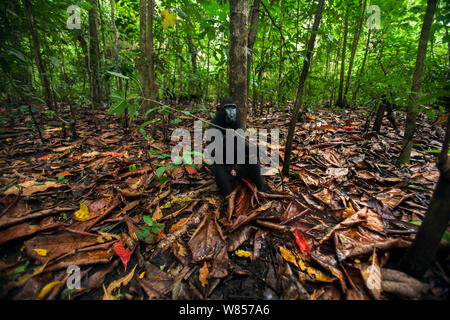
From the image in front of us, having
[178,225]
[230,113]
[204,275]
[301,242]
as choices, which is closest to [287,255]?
[301,242]

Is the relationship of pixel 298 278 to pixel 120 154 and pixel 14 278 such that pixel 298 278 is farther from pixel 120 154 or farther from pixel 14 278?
pixel 120 154

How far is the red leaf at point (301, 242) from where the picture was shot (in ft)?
5.35

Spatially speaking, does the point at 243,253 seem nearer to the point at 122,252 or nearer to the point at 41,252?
the point at 122,252

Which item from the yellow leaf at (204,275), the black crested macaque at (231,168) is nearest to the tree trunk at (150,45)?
the black crested macaque at (231,168)

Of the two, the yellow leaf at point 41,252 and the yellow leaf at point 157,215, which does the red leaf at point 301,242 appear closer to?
the yellow leaf at point 157,215

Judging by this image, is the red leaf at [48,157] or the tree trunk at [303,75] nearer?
the tree trunk at [303,75]

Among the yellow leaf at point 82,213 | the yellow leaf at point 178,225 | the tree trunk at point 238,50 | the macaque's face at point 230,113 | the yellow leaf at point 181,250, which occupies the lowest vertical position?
the yellow leaf at point 181,250

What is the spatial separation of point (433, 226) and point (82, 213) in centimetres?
299

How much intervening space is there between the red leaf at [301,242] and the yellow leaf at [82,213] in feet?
7.24

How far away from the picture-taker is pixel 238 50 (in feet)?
7.70

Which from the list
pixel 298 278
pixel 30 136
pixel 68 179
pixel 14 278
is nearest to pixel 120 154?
pixel 68 179

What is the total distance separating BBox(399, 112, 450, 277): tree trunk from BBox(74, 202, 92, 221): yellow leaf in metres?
2.83

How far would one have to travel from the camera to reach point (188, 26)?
237cm
